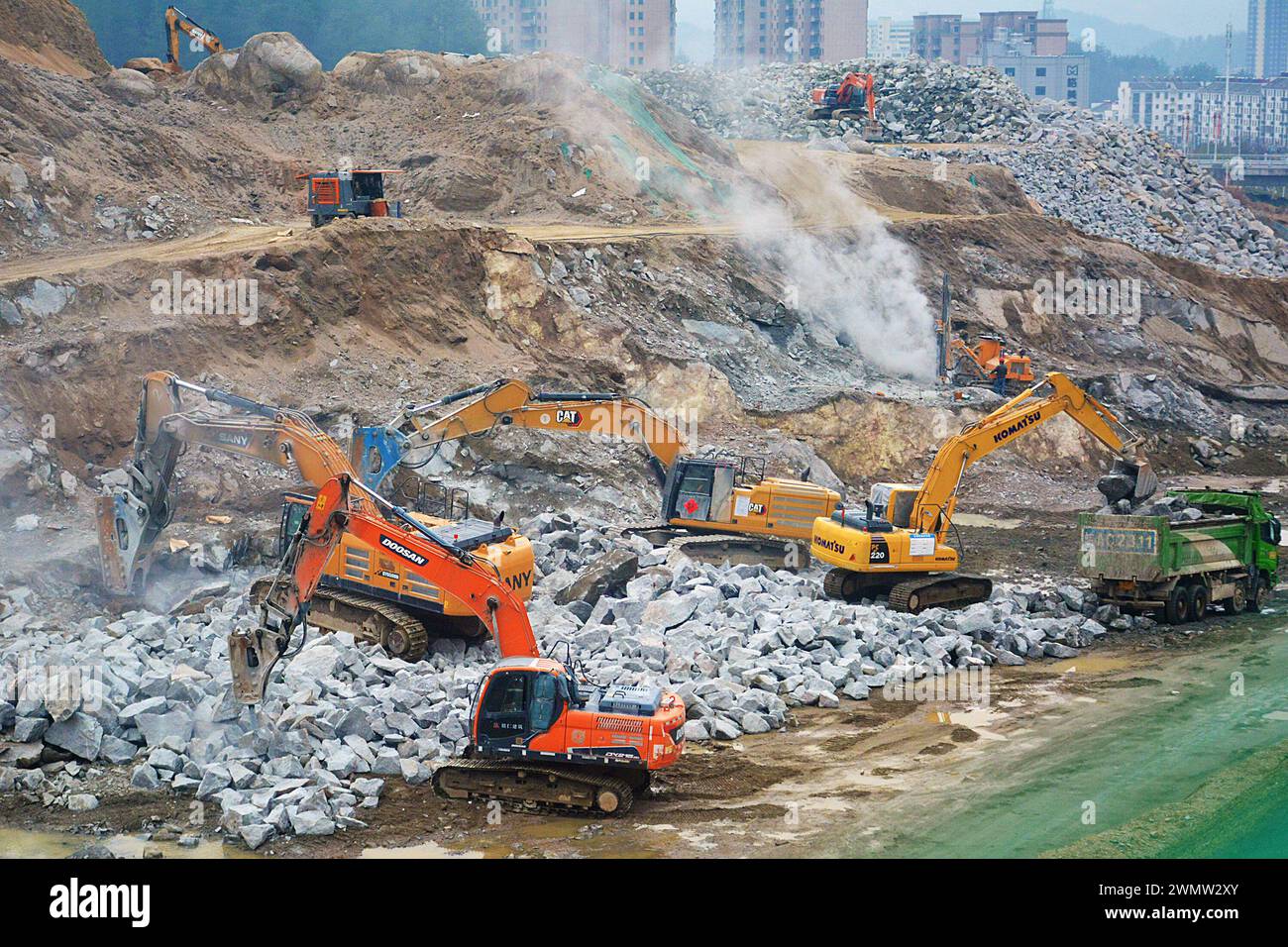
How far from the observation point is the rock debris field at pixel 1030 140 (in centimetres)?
5528

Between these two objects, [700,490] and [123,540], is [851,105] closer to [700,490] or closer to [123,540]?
[700,490]

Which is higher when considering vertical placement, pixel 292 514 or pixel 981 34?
pixel 981 34

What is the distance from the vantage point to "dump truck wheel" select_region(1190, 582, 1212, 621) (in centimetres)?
2308

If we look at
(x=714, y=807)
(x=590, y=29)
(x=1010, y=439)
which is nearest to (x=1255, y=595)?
(x=1010, y=439)

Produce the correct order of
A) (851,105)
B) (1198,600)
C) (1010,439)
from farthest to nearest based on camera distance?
(851,105), (1010,439), (1198,600)

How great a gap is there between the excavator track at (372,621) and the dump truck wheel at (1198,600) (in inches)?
465

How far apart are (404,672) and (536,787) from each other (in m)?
3.88

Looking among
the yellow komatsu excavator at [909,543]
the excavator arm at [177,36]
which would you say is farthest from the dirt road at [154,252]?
the yellow komatsu excavator at [909,543]

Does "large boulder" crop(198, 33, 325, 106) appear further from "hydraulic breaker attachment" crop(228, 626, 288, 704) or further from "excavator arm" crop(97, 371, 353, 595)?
"hydraulic breaker attachment" crop(228, 626, 288, 704)

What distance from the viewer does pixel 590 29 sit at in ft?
253

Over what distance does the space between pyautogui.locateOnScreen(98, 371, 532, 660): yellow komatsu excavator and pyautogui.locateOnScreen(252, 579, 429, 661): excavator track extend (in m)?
0.01

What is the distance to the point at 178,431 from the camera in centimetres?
2055

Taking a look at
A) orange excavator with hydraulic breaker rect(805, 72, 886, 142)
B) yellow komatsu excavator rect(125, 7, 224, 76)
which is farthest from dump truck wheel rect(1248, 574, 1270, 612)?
orange excavator with hydraulic breaker rect(805, 72, 886, 142)

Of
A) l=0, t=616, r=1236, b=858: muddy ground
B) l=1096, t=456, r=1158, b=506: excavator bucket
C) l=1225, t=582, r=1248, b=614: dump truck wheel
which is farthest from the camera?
l=1096, t=456, r=1158, b=506: excavator bucket
